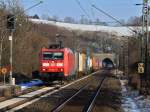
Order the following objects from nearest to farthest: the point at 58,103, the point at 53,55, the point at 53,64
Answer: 1. the point at 58,103
2. the point at 53,64
3. the point at 53,55

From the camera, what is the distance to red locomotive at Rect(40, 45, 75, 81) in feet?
152

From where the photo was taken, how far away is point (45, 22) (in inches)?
5271

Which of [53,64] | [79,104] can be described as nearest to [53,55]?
[53,64]

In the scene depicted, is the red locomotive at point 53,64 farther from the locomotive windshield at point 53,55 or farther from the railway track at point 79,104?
the railway track at point 79,104

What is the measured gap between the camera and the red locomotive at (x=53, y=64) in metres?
46.4

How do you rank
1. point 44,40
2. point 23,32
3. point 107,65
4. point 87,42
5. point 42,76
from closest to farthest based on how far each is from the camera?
point 42,76, point 23,32, point 44,40, point 87,42, point 107,65

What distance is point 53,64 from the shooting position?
154 feet

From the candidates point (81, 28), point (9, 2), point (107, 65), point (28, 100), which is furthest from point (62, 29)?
point (28, 100)

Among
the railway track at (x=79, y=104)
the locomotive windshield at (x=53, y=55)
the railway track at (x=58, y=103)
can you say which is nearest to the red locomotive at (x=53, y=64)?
the locomotive windshield at (x=53, y=55)

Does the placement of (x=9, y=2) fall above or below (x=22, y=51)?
above

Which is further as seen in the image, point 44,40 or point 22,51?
point 44,40

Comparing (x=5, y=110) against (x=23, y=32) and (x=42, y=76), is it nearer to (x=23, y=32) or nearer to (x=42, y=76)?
(x=42, y=76)

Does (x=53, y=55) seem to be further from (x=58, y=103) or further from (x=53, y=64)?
Answer: (x=58, y=103)

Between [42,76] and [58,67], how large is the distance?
5.44 ft
